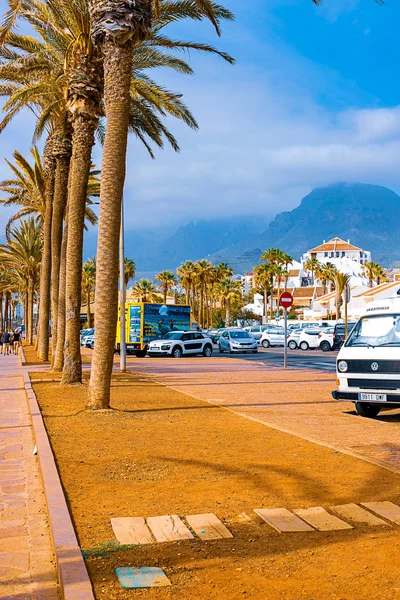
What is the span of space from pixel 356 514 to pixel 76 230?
1255 cm

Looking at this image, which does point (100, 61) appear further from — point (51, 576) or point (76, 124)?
point (51, 576)

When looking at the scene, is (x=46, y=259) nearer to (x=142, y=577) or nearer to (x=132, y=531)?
(x=132, y=531)

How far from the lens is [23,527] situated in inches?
235

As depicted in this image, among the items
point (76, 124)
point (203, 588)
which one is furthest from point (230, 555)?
point (76, 124)

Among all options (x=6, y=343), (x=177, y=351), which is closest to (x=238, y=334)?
(x=177, y=351)

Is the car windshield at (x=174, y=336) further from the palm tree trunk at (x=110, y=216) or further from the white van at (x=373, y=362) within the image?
the palm tree trunk at (x=110, y=216)

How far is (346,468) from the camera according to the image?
7.86 metres

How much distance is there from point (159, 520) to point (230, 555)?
40.4 inches

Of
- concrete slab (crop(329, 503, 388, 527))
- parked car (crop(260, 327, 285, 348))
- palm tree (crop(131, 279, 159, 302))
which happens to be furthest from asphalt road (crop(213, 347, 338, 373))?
palm tree (crop(131, 279, 159, 302))

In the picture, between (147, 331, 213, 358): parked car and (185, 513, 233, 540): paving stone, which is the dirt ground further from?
(147, 331, 213, 358): parked car

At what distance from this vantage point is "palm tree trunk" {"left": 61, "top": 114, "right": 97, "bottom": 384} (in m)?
16.9

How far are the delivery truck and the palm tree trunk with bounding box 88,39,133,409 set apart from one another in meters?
29.7

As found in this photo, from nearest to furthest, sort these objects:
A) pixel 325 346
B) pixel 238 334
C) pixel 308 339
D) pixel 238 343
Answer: pixel 238 343 → pixel 238 334 → pixel 325 346 → pixel 308 339

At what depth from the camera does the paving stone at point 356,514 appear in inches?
229
